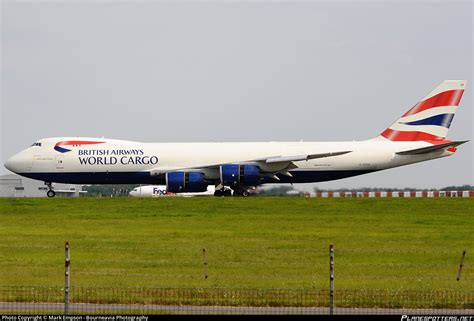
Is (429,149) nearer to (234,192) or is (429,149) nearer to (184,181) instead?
(234,192)

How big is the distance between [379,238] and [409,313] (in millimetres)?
11322

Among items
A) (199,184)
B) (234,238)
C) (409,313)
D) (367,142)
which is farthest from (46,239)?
(367,142)

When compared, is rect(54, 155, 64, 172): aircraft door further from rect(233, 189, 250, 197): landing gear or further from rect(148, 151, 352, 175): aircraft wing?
rect(233, 189, 250, 197): landing gear

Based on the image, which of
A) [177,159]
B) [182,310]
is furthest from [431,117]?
[182,310]

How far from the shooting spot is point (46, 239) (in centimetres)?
2909

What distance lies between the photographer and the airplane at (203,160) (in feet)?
173

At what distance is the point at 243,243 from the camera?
27250 mm

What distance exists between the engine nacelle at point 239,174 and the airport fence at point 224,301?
31322 millimetres

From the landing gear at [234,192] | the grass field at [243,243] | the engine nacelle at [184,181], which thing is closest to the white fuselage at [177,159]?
the engine nacelle at [184,181]

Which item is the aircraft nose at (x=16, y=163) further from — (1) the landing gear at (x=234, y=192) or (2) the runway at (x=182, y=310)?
(2) the runway at (x=182, y=310)

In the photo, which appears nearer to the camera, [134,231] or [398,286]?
[398,286]

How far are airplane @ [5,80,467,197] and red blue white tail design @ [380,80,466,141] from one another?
71cm

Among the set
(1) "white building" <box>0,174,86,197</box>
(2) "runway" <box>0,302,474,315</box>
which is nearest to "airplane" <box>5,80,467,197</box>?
(2) "runway" <box>0,302,474,315</box>

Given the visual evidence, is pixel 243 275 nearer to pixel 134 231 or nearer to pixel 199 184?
pixel 134 231
